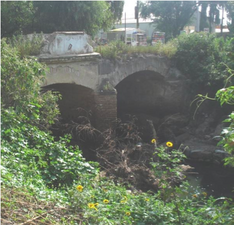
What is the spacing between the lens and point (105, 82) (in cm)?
1331

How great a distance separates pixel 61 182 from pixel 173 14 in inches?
925

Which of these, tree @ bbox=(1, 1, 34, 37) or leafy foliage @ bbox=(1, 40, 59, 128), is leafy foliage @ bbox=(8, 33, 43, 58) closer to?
leafy foliage @ bbox=(1, 40, 59, 128)

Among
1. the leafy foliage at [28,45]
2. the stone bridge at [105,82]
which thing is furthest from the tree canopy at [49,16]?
the leafy foliage at [28,45]

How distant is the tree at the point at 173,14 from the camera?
27.9m

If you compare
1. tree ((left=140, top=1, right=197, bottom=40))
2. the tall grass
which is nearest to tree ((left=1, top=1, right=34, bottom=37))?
the tall grass

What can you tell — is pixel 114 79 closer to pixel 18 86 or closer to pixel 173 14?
pixel 18 86

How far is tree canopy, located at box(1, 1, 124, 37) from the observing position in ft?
52.2

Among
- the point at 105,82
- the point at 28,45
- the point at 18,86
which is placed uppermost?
the point at 28,45

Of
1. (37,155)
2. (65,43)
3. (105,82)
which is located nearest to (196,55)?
(105,82)

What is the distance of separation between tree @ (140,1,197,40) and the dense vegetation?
68.1 feet

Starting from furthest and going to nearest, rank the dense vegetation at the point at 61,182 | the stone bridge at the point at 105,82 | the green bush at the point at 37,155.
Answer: the stone bridge at the point at 105,82, the green bush at the point at 37,155, the dense vegetation at the point at 61,182

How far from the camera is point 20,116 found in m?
7.50

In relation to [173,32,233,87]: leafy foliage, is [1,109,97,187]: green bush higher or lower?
lower

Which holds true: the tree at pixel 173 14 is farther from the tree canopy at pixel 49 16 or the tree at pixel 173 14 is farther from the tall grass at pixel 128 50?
the tall grass at pixel 128 50
